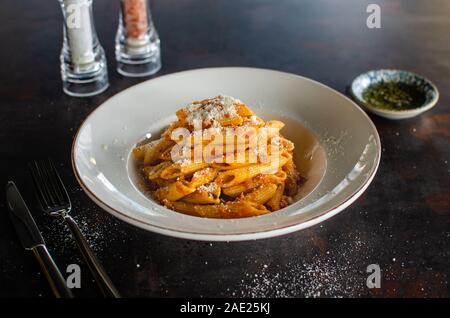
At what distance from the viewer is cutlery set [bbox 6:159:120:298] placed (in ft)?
3.72

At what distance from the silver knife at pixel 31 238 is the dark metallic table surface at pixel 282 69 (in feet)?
0.10

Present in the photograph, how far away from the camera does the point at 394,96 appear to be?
1.82m

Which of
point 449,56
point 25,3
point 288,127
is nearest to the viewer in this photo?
point 288,127

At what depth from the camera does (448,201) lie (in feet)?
4.67

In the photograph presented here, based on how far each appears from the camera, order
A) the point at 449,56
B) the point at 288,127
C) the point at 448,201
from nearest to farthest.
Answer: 1. the point at 448,201
2. the point at 288,127
3. the point at 449,56

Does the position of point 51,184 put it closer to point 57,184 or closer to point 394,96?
point 57,184

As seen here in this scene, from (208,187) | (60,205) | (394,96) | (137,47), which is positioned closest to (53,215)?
(60,205)

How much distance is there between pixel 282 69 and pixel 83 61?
2.21ft

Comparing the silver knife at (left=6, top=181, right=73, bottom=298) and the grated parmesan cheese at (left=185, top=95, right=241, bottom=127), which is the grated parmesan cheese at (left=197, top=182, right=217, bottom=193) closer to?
the grated parmesan cheese at (left=185, top=95, right=241, bottom=127)

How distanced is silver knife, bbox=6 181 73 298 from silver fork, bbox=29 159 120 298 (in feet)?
0.16

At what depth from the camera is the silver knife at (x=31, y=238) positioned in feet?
3.66

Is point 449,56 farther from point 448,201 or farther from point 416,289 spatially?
point 416,289
